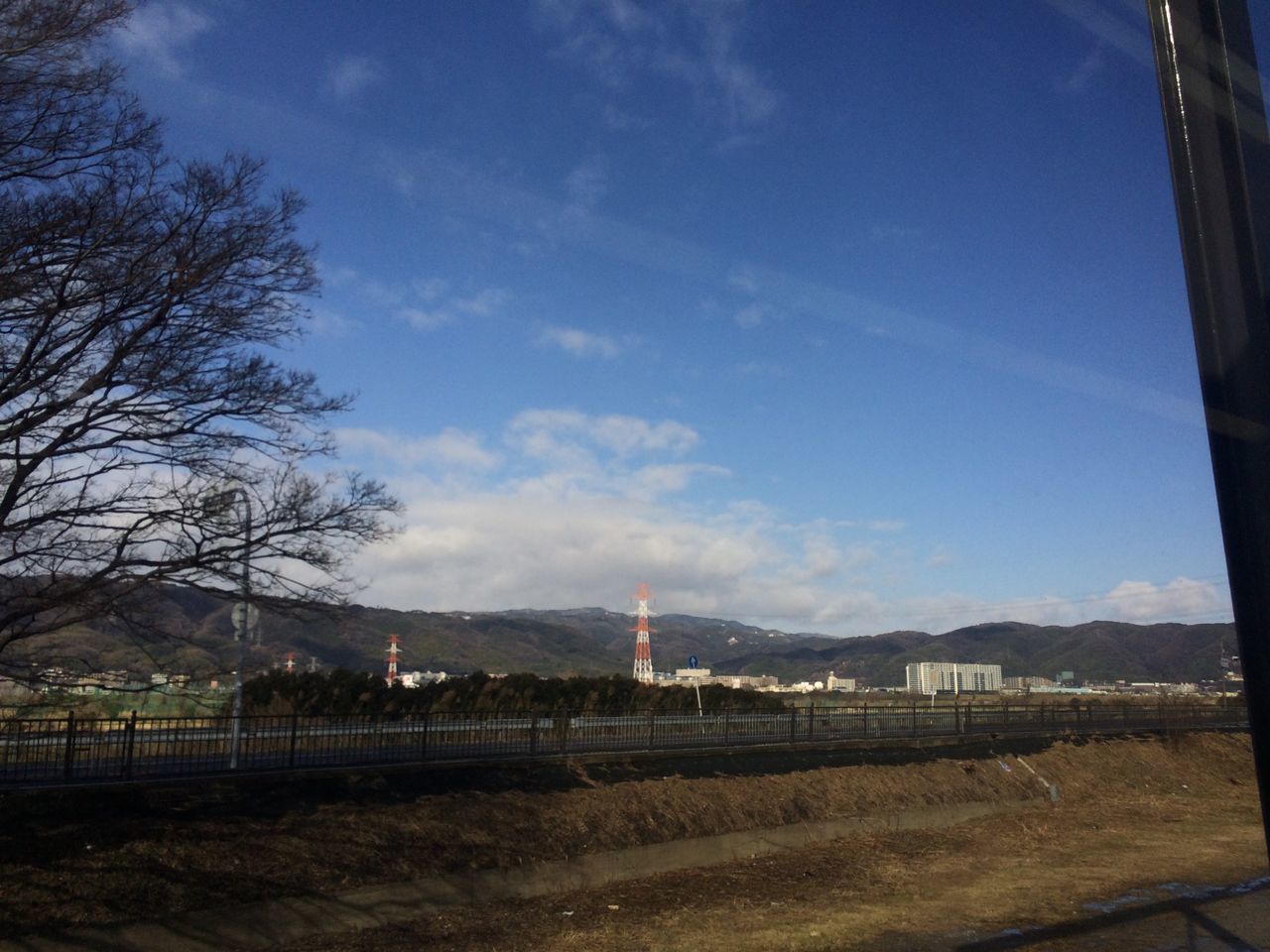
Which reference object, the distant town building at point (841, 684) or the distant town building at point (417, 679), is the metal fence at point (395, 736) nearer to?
the distant town building at point (417, 679)

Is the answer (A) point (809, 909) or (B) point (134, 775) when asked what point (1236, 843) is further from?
(B) point (134, 775)

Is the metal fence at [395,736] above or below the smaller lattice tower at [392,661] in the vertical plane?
below

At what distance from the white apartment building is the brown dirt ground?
20971mm

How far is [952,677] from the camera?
4831cm

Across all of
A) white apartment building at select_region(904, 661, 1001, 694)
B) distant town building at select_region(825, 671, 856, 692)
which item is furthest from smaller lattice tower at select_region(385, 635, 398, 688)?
distant town building at select_region(825, 671, 856, 692)

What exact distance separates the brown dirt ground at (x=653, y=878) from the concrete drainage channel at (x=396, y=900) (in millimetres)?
182

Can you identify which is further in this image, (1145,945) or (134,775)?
(134,775)

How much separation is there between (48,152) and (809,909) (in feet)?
45.7

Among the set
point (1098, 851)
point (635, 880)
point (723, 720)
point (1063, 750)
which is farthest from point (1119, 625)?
point (1063, 750)

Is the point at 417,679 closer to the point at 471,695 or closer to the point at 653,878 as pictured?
the point at 471,695

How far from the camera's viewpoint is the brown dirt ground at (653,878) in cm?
1167

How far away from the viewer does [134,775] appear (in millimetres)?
15219

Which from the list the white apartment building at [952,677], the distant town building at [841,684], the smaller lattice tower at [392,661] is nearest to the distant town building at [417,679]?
the smaller lattice tower at [392,661]

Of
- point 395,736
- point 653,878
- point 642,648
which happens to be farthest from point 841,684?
point 653,878
